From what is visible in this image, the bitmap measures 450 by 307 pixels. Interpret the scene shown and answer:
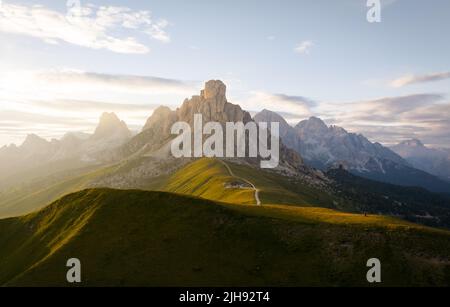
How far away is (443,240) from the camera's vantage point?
6200 cm

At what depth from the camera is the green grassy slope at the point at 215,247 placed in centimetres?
5878

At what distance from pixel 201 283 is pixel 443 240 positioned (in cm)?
3580

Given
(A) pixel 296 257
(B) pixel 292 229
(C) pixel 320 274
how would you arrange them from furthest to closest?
(B) pixel 292 229
(A) pixel 296 257
(C) pixel 320 274

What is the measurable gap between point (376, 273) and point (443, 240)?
13529 millimetres

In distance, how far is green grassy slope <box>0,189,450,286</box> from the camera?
5878 cm

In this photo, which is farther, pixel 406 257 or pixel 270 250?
pixel 270 250

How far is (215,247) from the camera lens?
6862 centimetres
